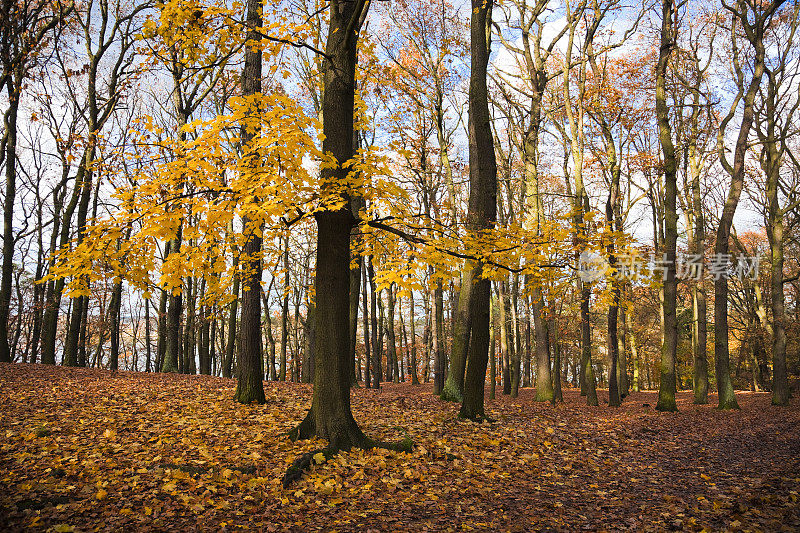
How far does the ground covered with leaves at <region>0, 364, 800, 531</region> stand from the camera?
4.35 meters

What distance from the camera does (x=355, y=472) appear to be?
5.60 metres

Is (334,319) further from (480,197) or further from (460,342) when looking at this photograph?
(460,342)

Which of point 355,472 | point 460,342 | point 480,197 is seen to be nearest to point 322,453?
point 355,472

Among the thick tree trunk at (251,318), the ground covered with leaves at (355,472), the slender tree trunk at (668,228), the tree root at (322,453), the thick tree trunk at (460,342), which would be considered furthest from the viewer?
the slender tree trunk at (668,228)

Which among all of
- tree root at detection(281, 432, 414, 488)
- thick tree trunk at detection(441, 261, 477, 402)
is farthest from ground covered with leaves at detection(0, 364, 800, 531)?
thick tree trunk at detection(441, 261, 477, 402)

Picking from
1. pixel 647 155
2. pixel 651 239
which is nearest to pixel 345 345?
pixel 647 155

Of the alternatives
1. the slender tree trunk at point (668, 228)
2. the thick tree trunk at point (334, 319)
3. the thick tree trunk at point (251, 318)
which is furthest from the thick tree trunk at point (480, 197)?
the slender tree trunk at point (668, 228)

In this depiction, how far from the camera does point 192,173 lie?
5824 mm

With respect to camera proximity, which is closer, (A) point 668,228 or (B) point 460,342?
(B) point 460,342

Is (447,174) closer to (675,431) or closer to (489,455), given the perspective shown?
(675,431)

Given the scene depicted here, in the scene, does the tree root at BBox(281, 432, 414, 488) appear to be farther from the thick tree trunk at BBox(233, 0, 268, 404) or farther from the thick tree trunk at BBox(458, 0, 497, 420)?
the thick tree trunk at BBox(233, 0, 268, 404)

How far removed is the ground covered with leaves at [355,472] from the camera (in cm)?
435

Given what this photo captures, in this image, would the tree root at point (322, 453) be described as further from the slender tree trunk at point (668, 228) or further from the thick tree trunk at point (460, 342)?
the slender tree trunk at point (668, 228)

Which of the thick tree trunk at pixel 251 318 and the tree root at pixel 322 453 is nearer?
the tree root at pixel 322 453
